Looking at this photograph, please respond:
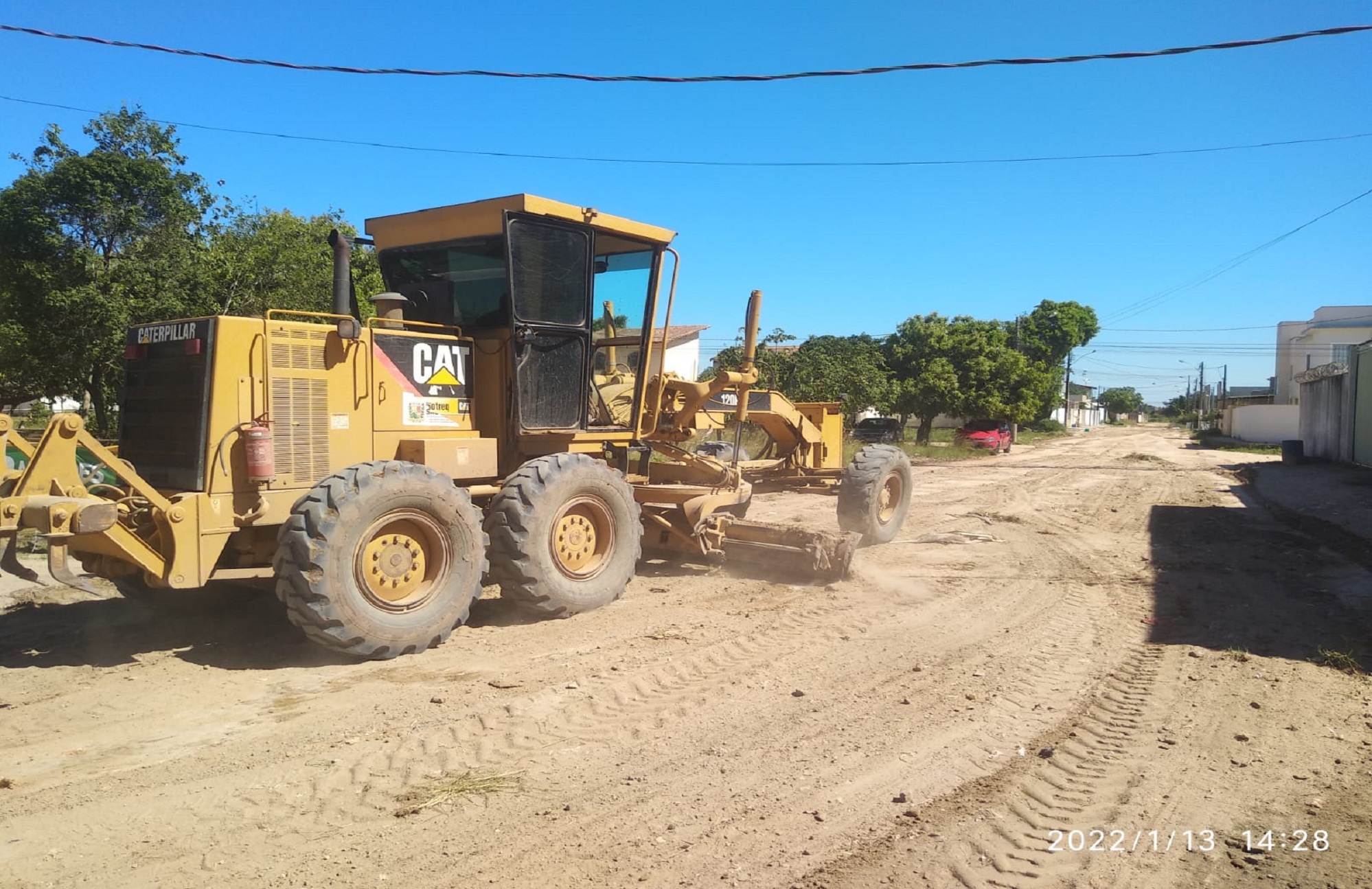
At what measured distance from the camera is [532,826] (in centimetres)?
345

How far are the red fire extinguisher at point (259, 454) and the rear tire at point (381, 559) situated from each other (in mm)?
358

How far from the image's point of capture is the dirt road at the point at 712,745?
3238 millimetres

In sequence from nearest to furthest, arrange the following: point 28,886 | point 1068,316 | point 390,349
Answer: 1. point 28,886
2. point 390,349
3. point 1068,316

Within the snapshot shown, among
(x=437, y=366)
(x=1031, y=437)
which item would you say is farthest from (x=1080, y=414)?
(x=437, y=366)

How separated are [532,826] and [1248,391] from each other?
111069 mm

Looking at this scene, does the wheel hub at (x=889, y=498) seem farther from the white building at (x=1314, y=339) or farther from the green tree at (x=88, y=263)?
the white building at (x=1314, y=339)

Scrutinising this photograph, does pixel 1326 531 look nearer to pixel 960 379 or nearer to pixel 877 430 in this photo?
pixel 877 430

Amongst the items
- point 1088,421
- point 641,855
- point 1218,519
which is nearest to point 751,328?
point 641,855

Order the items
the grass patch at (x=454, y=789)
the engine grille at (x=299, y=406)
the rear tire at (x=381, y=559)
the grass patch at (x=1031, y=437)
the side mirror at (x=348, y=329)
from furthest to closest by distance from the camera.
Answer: the grass patch at (x=1031, y=437)
the side mirror at (x=348, y=329)
the engine grille at (x=299, y=406)
the rear tire at (x=381, y=559)
the grass patch at (x=454, y=789)

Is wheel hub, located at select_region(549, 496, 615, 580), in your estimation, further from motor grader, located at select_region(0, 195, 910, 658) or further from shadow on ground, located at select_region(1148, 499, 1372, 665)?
shadow on ground, located at select_region(1148, 499, 1372, 665)

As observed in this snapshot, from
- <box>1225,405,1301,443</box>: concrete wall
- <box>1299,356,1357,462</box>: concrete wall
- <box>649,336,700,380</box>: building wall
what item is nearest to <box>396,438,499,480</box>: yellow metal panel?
<box>1299,356,1357,462</box>: concrete wall

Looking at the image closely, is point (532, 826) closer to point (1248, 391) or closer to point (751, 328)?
point (751, 328)
